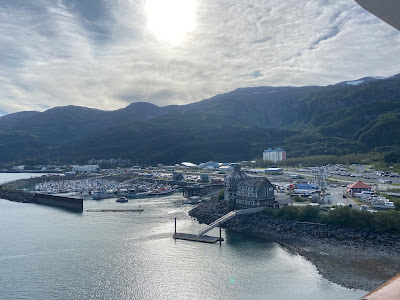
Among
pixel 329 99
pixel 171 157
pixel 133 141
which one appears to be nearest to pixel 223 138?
pixel 171 157

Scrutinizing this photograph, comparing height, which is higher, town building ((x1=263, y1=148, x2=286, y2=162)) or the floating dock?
town building ((x1=263, y1=148, x2=286, y2=162))

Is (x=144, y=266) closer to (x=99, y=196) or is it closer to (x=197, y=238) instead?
(x=197, y=238)

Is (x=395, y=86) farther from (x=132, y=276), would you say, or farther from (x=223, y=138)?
(x=132, y=276)

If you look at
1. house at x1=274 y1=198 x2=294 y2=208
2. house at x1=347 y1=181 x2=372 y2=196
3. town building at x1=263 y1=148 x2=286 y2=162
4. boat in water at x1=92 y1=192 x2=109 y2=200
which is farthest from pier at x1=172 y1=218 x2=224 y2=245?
town building at x1=263 y1=148 x2=286 y2=162

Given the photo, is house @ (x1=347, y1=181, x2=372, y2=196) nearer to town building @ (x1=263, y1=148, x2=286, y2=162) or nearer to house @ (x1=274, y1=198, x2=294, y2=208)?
house @ (x1=274, y1=198, x2=294, y2=208)

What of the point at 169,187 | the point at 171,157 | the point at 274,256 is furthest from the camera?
the point at 171,157

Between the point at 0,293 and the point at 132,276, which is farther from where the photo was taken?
the point at 132,276

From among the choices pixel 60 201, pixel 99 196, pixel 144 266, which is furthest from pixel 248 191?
pixel 60 201
